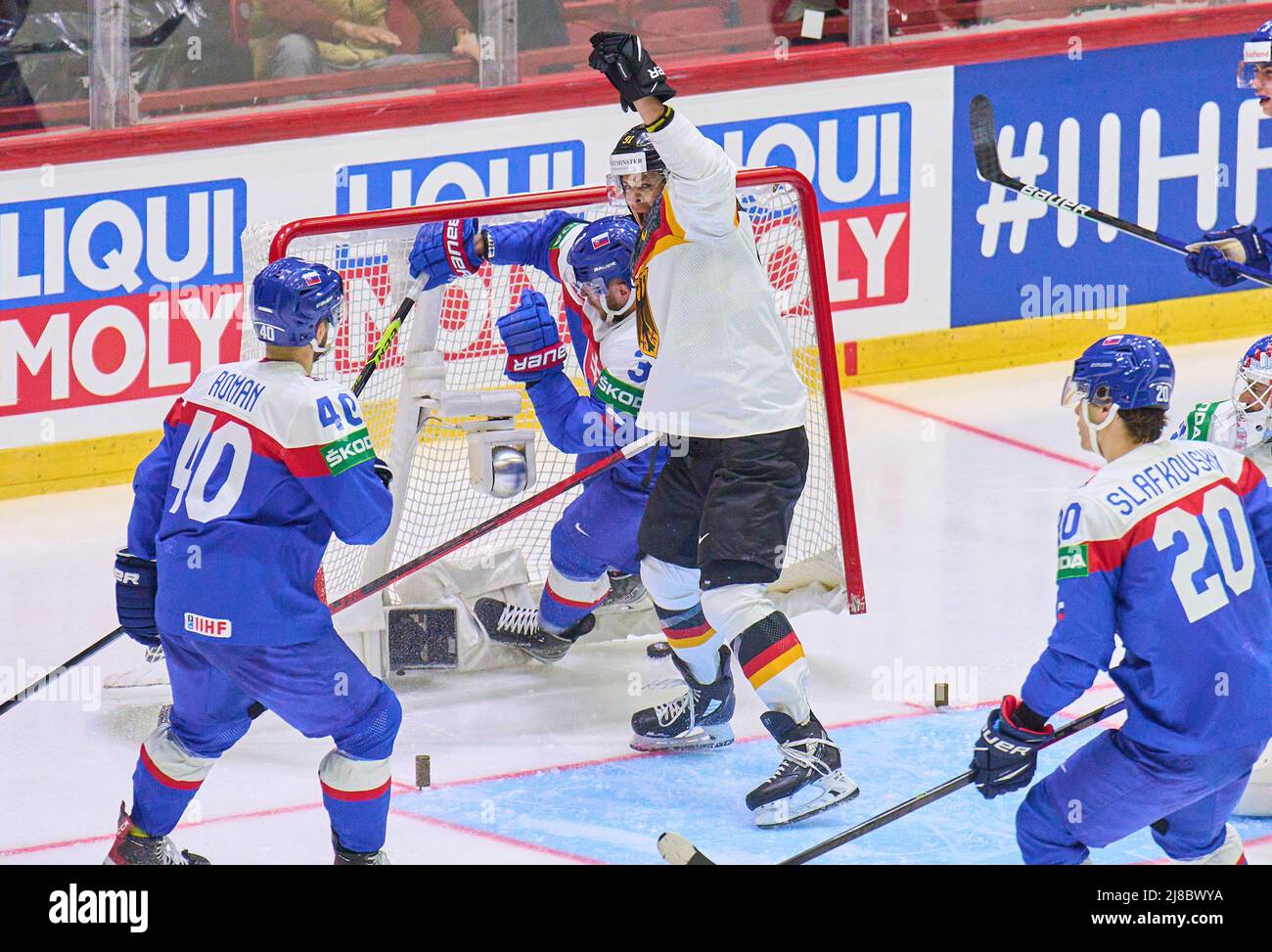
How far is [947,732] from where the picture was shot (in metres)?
5.49

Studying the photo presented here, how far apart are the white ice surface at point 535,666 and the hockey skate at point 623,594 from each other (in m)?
0.14

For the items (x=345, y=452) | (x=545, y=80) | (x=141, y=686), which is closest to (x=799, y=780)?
(x=345, y=452)

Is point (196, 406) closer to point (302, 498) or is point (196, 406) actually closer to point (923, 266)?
point (302, 498)

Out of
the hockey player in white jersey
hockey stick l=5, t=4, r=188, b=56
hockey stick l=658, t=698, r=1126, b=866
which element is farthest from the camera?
hockey stick l=5, t=4, r=188, b=56

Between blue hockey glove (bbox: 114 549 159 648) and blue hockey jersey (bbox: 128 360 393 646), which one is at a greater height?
blue hockey jersey (bbox: 128 360 393 646)

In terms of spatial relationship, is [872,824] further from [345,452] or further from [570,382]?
[570,382]

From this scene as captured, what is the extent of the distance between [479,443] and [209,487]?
4.37 ft

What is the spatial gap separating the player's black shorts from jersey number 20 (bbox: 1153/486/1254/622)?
1264 mm

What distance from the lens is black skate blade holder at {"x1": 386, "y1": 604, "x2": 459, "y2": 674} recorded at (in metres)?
5.82

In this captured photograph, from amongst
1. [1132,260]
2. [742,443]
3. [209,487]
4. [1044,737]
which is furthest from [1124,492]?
[1132,260]

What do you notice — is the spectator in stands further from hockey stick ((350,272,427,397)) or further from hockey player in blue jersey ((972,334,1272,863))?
hockey player in blue jersey ((972,334,1272,863))

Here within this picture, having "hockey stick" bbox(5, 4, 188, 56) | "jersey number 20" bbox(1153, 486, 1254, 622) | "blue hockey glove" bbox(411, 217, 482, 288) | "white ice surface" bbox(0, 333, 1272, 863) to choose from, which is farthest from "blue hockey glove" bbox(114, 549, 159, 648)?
"hockey stick" bbox(5, 4, 188, 56)

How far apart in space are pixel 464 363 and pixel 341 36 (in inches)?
68.7

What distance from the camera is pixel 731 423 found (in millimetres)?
4930
